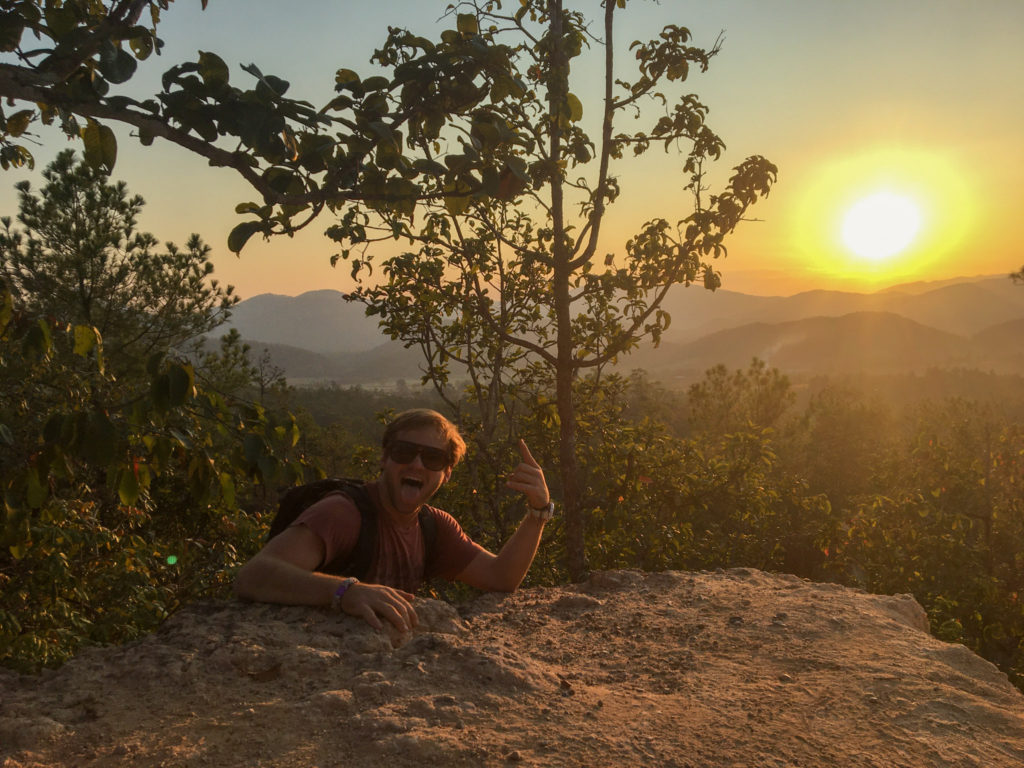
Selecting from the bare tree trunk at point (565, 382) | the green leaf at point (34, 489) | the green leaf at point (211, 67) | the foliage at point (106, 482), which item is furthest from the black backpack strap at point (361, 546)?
the bare tree trunk at point (565, 382)

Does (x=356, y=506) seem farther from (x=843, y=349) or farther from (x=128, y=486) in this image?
(x=843, y=349)

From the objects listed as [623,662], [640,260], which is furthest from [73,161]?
[623,662]

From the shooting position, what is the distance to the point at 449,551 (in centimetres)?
311

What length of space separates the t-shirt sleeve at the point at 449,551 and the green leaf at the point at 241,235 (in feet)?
5.26

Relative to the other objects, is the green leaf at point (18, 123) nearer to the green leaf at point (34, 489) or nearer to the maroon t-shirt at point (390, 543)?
the green leaf at point (34, 489)

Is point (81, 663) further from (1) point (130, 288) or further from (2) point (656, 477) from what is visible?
(1) point (130, 288)

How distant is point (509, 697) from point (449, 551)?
3.75 feet

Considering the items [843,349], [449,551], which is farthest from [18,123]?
[843,349]

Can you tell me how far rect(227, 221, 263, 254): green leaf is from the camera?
1898mm

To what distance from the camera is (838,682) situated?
220cm

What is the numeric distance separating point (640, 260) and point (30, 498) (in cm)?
387

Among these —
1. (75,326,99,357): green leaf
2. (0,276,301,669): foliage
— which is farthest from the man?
(75,326,99,357): green leaf

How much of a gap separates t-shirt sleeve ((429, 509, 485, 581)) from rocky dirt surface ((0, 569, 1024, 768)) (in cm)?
41

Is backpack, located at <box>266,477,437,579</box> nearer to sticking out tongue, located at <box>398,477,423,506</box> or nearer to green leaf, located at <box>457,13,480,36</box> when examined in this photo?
sticking out tongue, located at <box>398,477,423,506</box>
